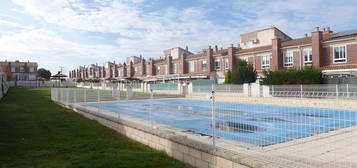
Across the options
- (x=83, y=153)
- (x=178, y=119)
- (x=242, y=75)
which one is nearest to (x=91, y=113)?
(x=178, y=119)

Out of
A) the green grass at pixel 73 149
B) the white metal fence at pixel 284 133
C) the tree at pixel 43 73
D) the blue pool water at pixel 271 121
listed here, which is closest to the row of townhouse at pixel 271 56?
the white metal fence at pixel 284 133

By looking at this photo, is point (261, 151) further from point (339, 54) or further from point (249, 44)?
point (249, 44)

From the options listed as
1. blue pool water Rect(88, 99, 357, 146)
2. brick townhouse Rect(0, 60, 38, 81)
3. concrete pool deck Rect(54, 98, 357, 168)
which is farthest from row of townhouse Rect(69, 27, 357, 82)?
brick townhouse Rect(0, 60, 38, 81)

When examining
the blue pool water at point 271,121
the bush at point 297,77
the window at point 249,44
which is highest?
the window at point 249,44

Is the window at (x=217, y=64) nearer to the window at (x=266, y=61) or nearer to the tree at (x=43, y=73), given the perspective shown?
the window at (x=266, y=61)

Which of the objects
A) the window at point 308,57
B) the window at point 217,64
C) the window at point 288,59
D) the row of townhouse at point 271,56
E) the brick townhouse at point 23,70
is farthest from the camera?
the brick townhouse at point 23,70

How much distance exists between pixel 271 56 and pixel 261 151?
3437 cm

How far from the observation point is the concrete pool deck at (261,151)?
15.8 ft

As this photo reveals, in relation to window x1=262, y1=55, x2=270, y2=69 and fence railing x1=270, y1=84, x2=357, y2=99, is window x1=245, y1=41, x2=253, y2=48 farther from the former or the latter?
fence railing x1=270, y1=84, x2=357, y2=99

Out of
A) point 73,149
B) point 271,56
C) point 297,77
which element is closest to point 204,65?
point 271,56

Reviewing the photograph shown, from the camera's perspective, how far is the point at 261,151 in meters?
5.91

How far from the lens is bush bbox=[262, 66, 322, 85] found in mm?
24125

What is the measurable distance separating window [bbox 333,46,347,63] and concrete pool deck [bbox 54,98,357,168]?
92.4 feet

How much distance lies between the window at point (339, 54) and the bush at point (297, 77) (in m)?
8.76
